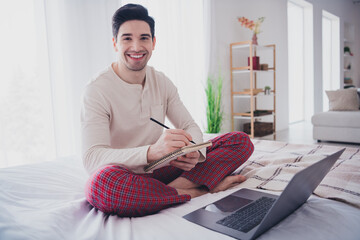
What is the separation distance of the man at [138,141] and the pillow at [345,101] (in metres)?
3.17

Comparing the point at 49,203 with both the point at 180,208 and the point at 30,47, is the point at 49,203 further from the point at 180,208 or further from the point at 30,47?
the point at 30,47

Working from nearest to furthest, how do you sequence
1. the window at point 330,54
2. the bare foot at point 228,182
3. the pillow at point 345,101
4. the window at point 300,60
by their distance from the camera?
the bare foot at point 228,182
the pillow at point 345,101
the window at point 300,60
the window at point 330,54

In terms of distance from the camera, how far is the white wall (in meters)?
4.08

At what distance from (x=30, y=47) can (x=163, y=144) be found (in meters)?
1.66

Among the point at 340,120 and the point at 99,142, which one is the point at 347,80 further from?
the point at 99,142

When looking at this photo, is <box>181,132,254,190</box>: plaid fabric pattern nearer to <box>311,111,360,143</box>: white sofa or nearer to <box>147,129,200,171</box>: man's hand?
<box>147,129,200,171</box>: man's hand

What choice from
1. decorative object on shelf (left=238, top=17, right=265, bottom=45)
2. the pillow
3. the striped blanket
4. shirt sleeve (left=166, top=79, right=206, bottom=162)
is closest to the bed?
the striped blanket

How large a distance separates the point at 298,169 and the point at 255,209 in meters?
0.55

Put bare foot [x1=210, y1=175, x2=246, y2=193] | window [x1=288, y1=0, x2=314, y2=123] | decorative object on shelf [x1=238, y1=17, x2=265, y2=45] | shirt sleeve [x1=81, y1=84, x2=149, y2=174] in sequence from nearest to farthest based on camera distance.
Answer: shirt sleeve [x1=81, y1=84, x2=149, y2=174] → bare foot [x1=210, y1=175, x2=246, y2=193] → decorative object on shelf [x1=238, y1=17, x2=265, y2=45] → window [x1=288, y1=0, x2=314, y2=123]

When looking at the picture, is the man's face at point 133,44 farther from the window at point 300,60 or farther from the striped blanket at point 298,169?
the window at point 300,60

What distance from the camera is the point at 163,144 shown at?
3.51 ft

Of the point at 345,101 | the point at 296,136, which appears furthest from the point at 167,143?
the point at 296,136

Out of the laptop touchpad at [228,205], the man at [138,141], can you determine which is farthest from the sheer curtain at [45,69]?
the laptop touchpad at [228,205]

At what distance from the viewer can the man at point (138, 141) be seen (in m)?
1.04
